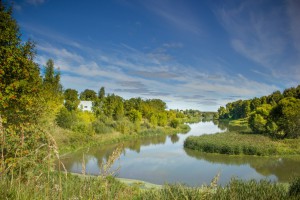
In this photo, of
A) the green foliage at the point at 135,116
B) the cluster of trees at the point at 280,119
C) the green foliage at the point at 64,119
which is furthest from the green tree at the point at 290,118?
the green foliage at the point at 64,119

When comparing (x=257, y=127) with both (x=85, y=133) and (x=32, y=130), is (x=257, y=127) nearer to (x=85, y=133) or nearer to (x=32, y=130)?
(x=85, y=133)

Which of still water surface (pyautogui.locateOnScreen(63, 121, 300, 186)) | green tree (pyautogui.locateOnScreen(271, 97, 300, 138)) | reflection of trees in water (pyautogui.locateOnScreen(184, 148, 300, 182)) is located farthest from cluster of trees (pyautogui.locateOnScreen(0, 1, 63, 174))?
green tree (pyautogui.locateOnScreen(271, 97, 300, 138))

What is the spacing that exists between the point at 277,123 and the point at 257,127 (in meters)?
6.56

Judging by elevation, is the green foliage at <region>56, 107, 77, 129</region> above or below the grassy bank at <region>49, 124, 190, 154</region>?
above

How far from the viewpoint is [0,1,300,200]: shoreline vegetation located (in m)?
2.49

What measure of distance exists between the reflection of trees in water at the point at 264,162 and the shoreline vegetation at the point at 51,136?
8.16m

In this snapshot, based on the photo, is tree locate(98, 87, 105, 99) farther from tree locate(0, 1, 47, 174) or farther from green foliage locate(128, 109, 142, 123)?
tree locate(0, 1, 47, 174)

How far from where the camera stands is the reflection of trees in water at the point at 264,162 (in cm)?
1802

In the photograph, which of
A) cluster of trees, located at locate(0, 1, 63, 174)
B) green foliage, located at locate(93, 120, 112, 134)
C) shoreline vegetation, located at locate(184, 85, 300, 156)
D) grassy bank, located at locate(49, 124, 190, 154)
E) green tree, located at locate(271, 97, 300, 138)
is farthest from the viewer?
green foliage, located at locate(93, 120, 112, 134)

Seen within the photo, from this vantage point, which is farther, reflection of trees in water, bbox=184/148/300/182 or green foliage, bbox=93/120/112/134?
green foliage, bbox=93/120/112/134

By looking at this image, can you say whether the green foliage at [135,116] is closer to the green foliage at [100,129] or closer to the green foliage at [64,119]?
the green foliage at [100,129]

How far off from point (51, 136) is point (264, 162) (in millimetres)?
22557

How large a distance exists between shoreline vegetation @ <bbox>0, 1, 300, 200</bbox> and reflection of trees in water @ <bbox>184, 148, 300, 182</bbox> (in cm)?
816

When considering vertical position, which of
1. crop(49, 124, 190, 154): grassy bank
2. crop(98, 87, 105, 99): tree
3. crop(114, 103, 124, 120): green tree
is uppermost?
crop(98, 87, 105, 99): tree
